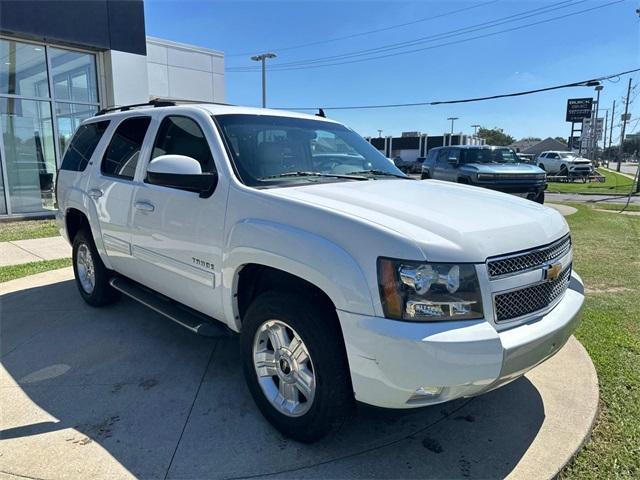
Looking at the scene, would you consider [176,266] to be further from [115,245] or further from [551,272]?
[551,272]

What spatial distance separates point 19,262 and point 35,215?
5.65 m

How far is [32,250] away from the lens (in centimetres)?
809

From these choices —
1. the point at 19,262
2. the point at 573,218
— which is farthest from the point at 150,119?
the point at 573,218

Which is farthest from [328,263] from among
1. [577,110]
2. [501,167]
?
[577,110]

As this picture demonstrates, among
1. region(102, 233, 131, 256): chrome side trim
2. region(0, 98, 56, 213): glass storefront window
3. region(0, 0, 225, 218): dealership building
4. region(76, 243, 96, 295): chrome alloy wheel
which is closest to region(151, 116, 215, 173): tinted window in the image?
region(102, 233, 131, 256): chrome side trim

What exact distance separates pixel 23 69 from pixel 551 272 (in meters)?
13.0

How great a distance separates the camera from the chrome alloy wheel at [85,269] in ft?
16.1

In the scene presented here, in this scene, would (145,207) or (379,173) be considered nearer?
(145,207)

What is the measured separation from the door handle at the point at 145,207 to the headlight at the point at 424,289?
211 centimetres

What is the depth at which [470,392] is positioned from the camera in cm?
230

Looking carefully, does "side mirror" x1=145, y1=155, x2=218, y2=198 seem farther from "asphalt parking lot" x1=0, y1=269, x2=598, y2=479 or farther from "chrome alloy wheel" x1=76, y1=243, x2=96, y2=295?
"chrome alloy wheel" x1=76, y1=243, x2=96, y2=295

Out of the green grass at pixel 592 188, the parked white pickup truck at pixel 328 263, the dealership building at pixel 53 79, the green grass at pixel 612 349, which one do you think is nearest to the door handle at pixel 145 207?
the parked white pickup truck at pixel 328 263

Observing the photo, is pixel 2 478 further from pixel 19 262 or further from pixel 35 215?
pixel 35 215

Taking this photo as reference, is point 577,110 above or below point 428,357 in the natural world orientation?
above
